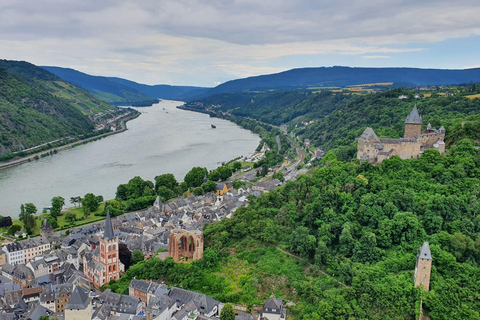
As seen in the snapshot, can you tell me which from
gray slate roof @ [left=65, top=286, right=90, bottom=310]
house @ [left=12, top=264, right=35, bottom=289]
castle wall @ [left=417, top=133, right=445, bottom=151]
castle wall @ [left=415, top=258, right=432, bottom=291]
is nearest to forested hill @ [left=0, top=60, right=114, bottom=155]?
house @ [left=12, top=264, right=35, bottom=289]

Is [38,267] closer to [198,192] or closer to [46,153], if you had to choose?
[198,192]

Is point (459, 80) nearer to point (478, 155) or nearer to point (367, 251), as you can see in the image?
point (478, 155)

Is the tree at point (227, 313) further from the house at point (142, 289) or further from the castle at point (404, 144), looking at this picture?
the castle at point (404, 144)

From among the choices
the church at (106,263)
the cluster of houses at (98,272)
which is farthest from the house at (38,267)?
the church at (106,263)

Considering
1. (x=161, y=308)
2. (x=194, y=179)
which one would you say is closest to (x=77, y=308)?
(x=161, y=308)

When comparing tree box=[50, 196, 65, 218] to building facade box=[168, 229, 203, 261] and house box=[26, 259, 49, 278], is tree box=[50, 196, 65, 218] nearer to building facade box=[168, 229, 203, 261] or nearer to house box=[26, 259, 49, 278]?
house box=[26, 259, 49, 278]

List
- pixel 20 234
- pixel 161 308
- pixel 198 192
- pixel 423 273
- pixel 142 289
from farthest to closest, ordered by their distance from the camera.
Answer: pixel 198 192, pixel 20 234, pixel 142 289, pixel 161 308, pixel 423 273

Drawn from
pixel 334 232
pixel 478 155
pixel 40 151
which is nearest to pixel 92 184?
pixel 40 151
